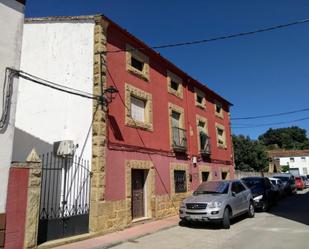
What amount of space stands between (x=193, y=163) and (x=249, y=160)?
28873 mm

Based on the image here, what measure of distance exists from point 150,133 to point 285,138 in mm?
81946

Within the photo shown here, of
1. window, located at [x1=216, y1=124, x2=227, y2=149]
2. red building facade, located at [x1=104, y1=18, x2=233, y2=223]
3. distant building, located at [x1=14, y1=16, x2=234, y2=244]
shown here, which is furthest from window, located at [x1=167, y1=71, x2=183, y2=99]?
window, located at [x1=216, y1=124, x2=227, y2=149]

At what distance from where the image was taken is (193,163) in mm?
16906

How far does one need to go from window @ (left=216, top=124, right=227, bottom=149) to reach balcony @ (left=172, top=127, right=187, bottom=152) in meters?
5.44

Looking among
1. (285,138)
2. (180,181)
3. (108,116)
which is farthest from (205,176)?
(285,138)

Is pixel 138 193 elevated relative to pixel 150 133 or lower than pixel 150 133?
lower

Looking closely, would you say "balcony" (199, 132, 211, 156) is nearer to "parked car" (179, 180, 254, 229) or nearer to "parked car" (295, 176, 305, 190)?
"parked car" (179, 180, 254, 229)

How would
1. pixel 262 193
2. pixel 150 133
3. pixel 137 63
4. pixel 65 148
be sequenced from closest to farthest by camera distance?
pixel 65 148 < pixel 150 133 < pixel 137 63 < pixel 262 193

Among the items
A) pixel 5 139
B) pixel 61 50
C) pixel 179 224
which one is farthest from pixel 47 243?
pixel 61 50

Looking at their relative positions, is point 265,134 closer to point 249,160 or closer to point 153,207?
point 249,160

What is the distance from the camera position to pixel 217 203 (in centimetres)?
1083

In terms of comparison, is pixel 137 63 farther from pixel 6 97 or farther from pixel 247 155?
pixel 247 155

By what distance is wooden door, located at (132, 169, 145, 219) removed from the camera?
1240 cm

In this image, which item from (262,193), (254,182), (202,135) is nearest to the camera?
(262,193)
